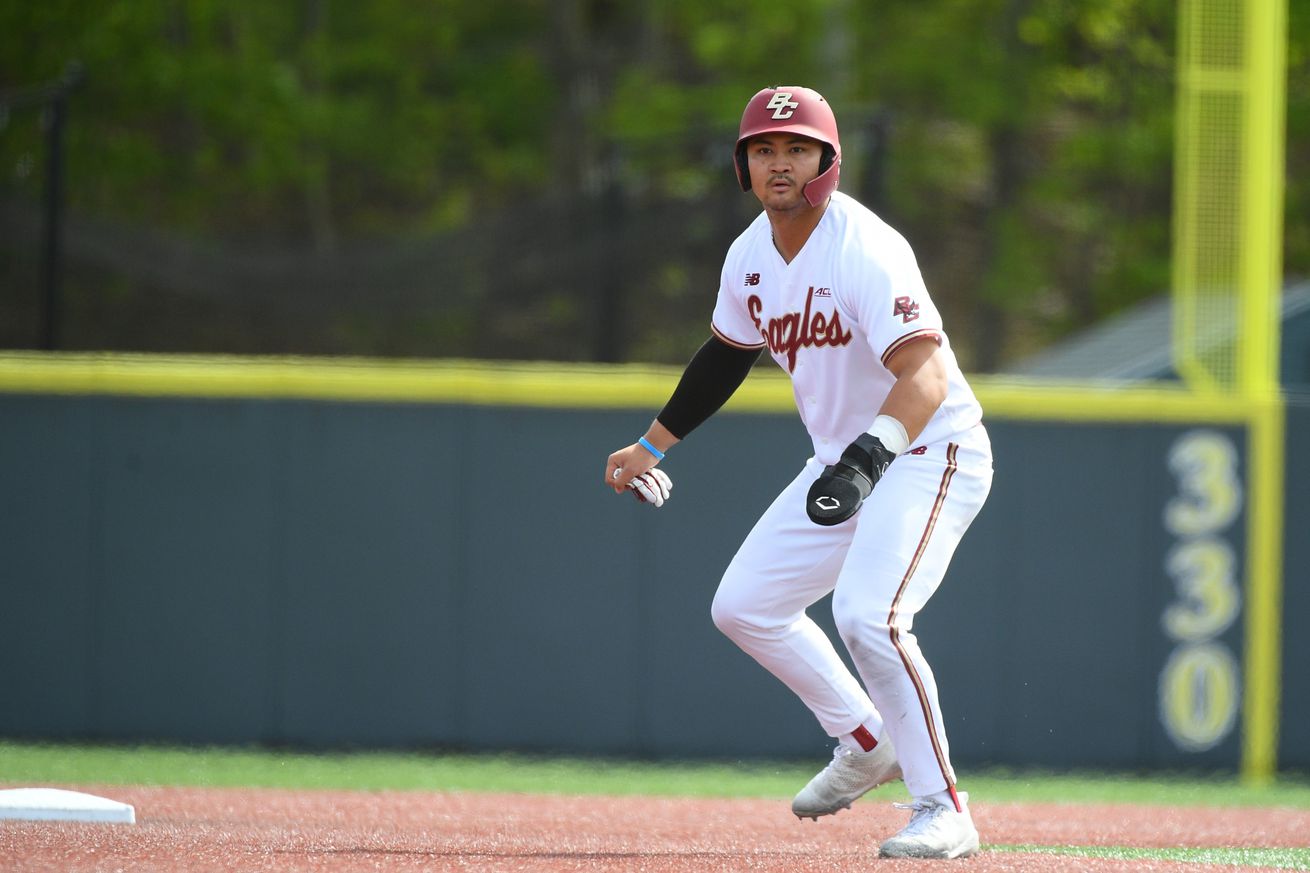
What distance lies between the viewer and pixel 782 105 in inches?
175

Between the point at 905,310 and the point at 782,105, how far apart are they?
2.10 ft

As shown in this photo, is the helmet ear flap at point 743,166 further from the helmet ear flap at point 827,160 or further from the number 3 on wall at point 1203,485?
the number 3 on wall at point 1203,485

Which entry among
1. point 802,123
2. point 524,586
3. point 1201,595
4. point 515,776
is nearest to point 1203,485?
point 1201,595

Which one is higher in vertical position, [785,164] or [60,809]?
[785,164]

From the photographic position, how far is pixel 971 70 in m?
18.3

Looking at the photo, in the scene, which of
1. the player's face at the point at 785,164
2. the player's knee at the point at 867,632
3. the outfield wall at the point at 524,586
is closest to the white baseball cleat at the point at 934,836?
the player's knee at the point at 867,632

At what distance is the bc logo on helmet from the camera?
4.45 metres

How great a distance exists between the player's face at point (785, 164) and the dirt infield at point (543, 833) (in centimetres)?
173

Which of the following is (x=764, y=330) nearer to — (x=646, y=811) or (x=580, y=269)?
(x=646, y=811)

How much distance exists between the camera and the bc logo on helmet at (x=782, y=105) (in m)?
4.45

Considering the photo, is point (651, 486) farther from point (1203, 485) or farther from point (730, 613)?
point (1203, 485)

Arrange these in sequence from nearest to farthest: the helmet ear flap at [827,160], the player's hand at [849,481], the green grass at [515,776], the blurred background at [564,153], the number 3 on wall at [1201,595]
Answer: the player's hand at [849,481] → the helmet ear flap at [827,160] → the green grass at [515,776] → the number 3 on wall at [1201,595] → the blurred background at [564,153]

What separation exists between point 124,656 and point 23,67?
8.60 m

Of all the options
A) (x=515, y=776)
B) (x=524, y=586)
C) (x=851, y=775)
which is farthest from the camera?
(x=524, y=586)
